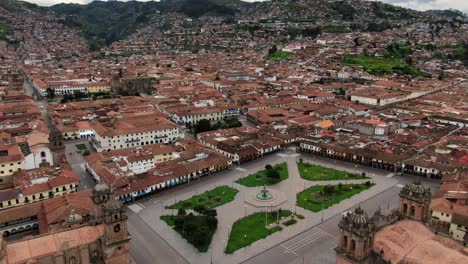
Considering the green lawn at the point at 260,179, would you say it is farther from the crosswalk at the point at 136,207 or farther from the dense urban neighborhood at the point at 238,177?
the crosswalk at the point at 136,207

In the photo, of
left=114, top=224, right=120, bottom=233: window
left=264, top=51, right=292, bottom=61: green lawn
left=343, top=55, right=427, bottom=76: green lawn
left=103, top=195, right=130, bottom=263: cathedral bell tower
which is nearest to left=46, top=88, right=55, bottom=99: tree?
left=103, top=195, right=130, bottom=263: cathedral bell tower

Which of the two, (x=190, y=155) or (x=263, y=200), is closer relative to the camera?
(x=263, y=200)

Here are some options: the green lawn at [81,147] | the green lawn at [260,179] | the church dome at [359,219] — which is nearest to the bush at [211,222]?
the green lawn at [260,179]

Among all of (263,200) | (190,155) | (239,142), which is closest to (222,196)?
(263,200)

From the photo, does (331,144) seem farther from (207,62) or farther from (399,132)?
(207,62)

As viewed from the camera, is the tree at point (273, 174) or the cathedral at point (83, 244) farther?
the tree at point (273, 174)

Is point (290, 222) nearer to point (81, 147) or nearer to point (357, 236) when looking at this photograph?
point (357, 236)

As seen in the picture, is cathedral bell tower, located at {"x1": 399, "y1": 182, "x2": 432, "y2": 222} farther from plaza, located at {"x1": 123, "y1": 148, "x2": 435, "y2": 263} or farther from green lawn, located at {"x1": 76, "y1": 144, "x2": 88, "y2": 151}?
green lawn, located at {"x1": 76, "y1": 144, "x2": 88, "y2": 151}
